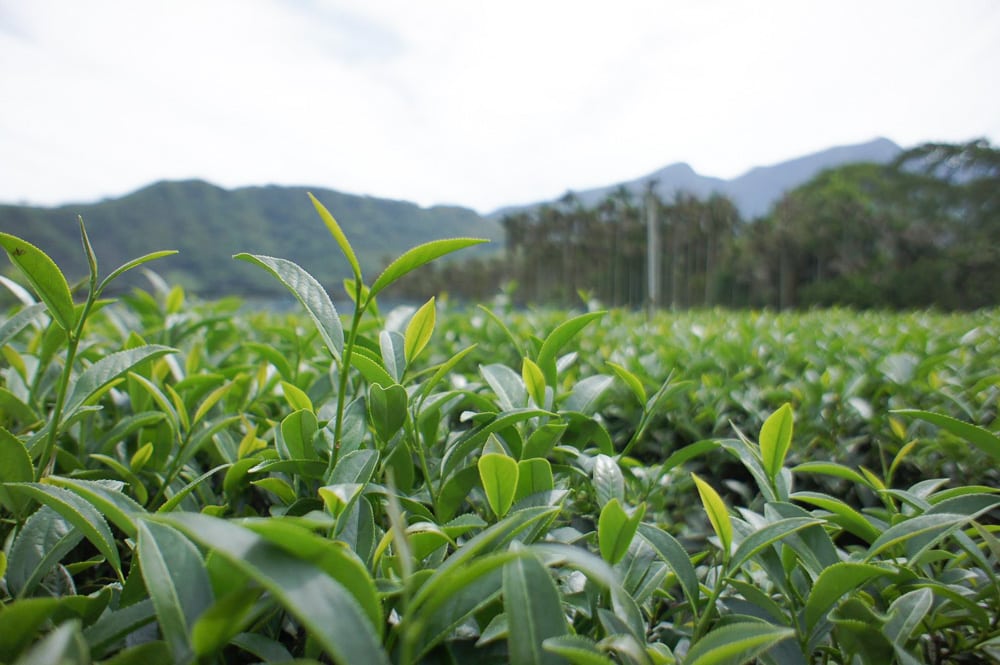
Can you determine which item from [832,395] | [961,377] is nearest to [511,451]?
[832,395]

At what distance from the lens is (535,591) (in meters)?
0.42

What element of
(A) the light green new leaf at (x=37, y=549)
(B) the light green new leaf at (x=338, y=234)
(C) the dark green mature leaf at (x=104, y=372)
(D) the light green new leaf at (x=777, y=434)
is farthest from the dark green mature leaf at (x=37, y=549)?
(D) the light green new leaf at (x=777, y=434)

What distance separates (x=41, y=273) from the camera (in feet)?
1.92

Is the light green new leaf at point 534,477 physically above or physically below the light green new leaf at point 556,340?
below

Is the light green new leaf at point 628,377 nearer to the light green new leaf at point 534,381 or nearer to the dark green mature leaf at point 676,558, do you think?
the light green new leaf at point 534,381

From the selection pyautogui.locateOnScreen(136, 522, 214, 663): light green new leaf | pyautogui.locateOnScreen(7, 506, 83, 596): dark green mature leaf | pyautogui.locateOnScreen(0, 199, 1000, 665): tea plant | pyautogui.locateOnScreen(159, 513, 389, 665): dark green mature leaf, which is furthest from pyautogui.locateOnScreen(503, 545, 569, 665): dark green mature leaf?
pyautogui.locateOnScreen(7, 506, 83, 596): dark green mature leaf

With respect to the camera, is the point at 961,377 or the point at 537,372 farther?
the point at 961,377

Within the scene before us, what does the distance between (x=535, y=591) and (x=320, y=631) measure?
0.55 ft

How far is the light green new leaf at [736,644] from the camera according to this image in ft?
1.34

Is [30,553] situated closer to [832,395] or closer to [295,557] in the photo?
[295,557]

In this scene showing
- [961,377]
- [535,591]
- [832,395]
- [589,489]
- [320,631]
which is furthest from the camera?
[961,377]

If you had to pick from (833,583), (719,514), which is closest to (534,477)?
(719,514)

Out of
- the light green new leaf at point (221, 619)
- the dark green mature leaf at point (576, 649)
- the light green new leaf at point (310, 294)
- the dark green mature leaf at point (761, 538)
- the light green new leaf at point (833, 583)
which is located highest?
the light green new leaf at point (310, 294)

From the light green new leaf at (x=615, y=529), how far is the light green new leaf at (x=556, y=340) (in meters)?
0.28
